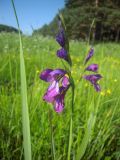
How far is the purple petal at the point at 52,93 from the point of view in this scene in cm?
76

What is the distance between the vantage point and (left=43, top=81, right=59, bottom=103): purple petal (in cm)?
76

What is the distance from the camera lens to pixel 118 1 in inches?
829

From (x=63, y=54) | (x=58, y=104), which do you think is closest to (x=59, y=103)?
(x=58, y=104)

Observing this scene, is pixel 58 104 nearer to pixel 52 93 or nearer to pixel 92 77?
pixel 52 93

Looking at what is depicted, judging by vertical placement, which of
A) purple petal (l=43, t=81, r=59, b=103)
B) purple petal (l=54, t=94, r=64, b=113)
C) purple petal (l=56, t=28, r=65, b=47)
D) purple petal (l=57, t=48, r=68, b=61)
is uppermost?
purple petal (l=56, t=28, r=65, b=47)

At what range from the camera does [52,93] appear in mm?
761

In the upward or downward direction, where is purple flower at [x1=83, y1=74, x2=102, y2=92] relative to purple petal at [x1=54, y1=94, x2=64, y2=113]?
upward

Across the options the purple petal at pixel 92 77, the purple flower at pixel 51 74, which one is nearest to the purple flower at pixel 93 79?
the purple petal at pixel 92 77

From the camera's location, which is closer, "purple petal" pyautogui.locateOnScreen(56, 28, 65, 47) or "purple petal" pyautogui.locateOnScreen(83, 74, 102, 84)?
"purple petal" pyautogui.locateOnScreen(56, 28, 65, 47)

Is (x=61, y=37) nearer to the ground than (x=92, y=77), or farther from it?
farther from it

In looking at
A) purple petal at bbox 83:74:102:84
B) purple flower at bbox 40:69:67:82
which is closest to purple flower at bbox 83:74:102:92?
purple petal at bbox 83:74:102:84

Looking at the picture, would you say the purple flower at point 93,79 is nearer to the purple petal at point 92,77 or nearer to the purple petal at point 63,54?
the purple petal at point 92,77

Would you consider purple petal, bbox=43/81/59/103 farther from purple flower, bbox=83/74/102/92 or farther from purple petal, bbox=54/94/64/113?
purple flower, bbox=83/74/102/92

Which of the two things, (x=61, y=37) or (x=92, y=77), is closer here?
(x=61, y=37)
